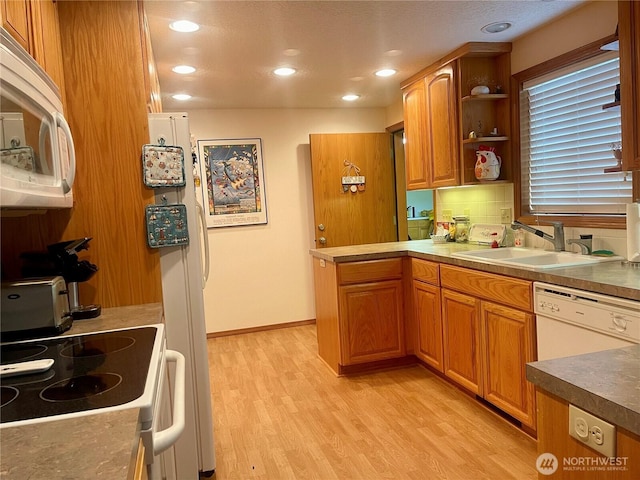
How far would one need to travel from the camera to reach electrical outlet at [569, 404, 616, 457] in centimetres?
84

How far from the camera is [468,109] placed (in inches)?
128

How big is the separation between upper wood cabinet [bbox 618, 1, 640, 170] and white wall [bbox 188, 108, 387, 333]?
10.6 feet

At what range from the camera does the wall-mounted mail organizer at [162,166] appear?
2047mm

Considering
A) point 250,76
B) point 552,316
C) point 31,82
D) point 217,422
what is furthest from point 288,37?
point 217,422

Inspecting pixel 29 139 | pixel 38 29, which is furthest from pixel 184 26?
pixel 29 139

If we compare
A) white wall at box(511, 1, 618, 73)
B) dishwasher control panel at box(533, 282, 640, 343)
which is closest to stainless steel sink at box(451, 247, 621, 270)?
dishwasher control panel at box(533, 282, 640, 343)

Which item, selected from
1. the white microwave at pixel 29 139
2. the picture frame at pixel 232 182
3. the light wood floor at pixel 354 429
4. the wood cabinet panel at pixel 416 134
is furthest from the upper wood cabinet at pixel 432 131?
the white microwave at pixel 29 139

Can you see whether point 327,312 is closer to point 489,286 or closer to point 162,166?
point 489,286

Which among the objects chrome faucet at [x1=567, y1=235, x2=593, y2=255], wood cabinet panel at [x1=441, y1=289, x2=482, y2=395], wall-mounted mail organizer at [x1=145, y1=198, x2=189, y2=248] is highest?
wall-mounted mail organizer at [x1=145, y1=198, x2=189, y2=248]

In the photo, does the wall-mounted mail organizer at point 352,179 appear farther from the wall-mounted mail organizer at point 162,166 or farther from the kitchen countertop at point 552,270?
the wall-mounted mail organizer at point 162,166

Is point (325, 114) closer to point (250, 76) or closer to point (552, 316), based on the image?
point (250, 76)

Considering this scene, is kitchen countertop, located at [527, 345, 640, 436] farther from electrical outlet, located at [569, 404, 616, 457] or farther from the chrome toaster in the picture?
the chrome toaster

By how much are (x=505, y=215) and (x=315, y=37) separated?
1.75 meters

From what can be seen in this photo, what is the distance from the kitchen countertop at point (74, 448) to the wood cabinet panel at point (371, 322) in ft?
8.20
